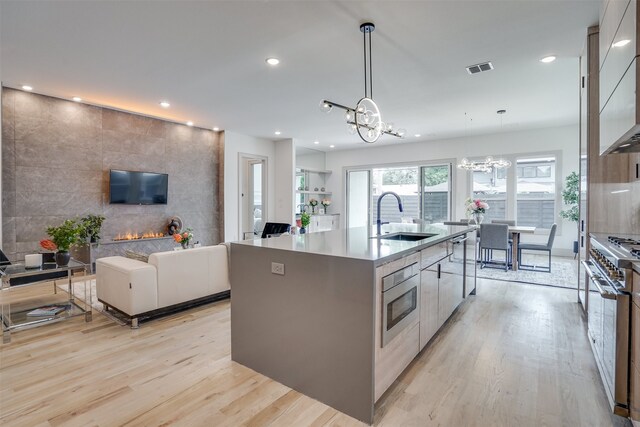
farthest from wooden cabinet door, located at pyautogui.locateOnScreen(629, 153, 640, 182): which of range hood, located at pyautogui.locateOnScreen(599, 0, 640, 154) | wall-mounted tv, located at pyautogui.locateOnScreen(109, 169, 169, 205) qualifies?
wall-mounted tv, located at pyautogui.locateOnScreen(109, 169, 169, 205)

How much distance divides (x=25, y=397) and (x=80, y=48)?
3.28 metres

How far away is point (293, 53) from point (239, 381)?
125 inches

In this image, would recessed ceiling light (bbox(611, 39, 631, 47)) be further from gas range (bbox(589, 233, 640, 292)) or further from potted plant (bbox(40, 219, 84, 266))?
potted plant (bbox(40, 219, 84, 266))

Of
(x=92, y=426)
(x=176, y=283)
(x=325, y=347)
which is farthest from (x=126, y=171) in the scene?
(x=325, y=347)

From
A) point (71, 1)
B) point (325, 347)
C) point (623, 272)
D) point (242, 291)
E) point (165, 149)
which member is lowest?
point (325, 347)

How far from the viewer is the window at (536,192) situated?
716 cm

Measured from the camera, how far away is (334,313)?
1822mm

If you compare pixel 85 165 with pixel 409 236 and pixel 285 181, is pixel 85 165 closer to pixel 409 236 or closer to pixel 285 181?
pixel 285 181

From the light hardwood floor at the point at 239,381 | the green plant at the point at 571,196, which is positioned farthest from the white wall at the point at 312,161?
the light hardwood floor at the point at 239,381

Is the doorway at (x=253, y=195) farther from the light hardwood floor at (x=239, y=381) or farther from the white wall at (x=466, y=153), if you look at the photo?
the light hardwood floor at (x=239, y=381)

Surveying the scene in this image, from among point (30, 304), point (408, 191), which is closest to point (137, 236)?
point (30, 304)

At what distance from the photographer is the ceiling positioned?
273cm

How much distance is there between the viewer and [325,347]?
6.13 ft

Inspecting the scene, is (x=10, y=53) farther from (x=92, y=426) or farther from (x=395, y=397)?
(x=395, y=397)
